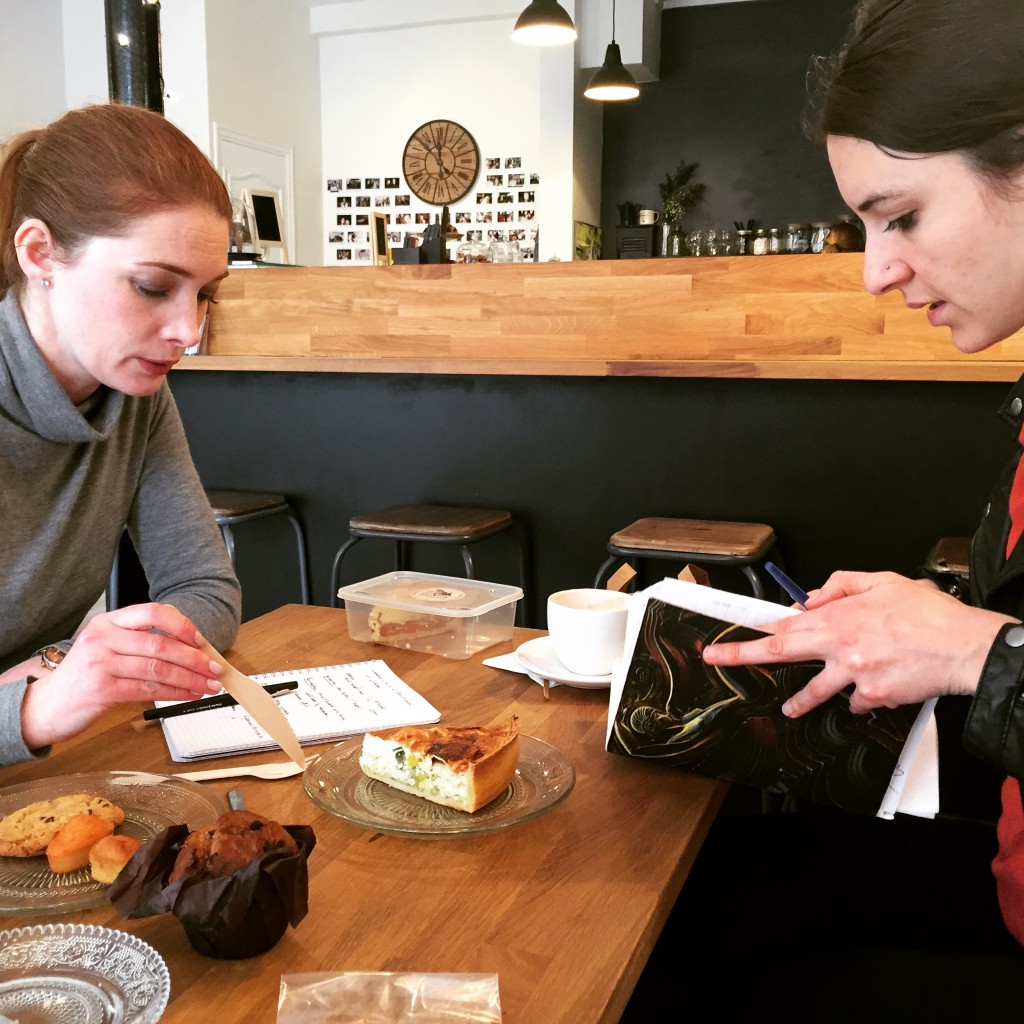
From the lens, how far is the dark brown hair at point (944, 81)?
0.89m

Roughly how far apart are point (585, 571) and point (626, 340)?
0.75 m

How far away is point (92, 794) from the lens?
0.90 meters

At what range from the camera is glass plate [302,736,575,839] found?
84cm

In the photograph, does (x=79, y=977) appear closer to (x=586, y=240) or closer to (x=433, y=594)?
(x=433, y=594)

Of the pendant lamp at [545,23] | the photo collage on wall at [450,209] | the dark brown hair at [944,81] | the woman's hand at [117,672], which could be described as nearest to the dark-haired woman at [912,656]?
the dark brown hair at [944,81]

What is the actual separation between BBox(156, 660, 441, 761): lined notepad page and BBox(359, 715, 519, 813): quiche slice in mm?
124

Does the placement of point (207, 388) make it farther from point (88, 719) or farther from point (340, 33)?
point (340, 33)

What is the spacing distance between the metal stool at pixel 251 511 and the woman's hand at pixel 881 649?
2280mm

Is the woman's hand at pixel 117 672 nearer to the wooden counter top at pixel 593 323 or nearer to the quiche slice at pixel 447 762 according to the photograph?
the quiche slice at pixel 447 762

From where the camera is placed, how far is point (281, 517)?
345cm

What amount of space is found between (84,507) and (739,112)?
5.89m

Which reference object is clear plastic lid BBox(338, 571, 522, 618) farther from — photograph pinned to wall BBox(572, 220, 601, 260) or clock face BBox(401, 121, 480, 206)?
clock face BBox(401, 121, 480, 206)

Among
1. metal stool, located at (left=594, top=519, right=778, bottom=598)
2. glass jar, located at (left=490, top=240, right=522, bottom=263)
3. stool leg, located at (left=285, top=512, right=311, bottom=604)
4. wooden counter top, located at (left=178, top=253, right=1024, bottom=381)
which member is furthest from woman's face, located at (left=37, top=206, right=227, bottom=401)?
glass jar, located at (left=490, top=240, right=522, bottom=263)

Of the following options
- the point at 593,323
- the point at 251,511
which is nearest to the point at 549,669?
Result: the point at 593,323
